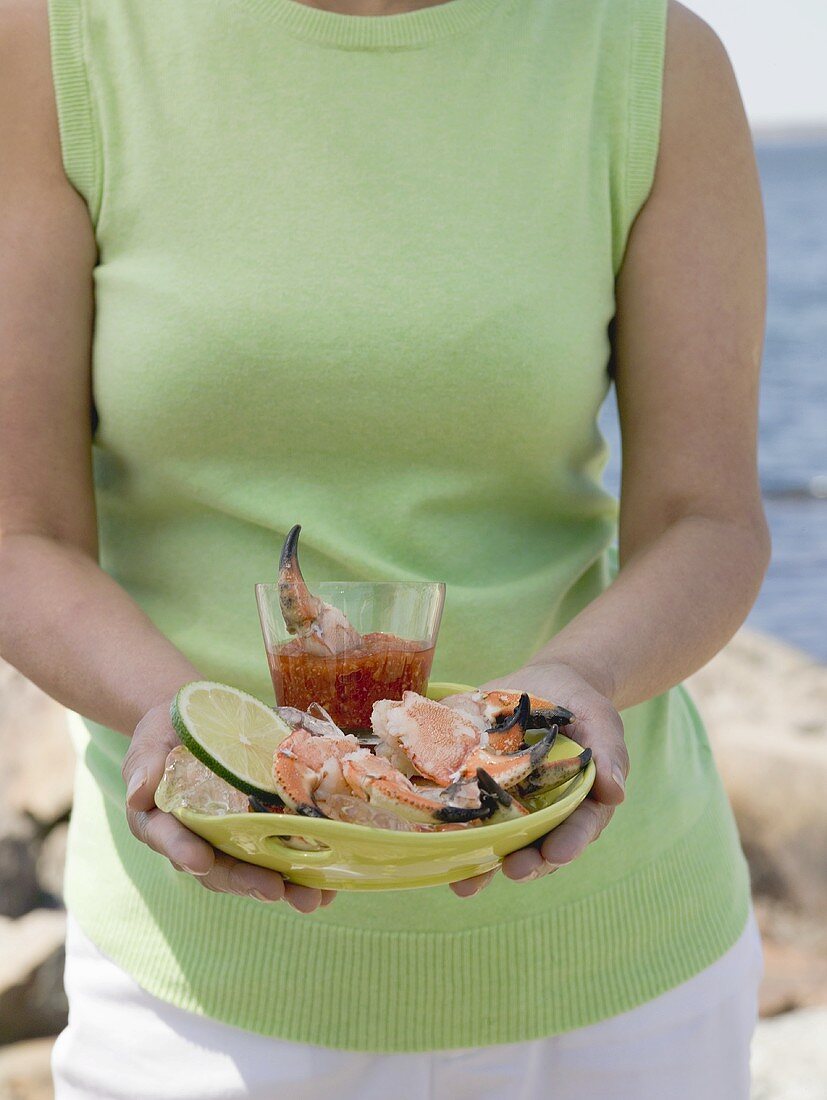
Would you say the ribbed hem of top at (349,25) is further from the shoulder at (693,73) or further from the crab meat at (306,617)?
the crab meat at (306,617)

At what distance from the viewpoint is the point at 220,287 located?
179 cm

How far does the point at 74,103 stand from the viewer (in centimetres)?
180

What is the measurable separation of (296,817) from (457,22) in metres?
1.22

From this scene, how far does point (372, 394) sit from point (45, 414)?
42 cm

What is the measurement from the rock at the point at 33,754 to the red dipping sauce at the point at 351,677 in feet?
9.68

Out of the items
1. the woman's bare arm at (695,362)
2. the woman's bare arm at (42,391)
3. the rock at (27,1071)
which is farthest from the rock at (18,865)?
the woman's bare arm at (695,362)

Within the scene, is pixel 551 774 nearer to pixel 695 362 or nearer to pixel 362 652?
pixel 362 652

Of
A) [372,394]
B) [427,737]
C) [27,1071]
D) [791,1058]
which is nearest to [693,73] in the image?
[372,394]

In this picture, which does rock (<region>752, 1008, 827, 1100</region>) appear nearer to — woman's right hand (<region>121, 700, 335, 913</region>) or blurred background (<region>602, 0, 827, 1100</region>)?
blurred background (<region>602, 0, 827, 1100</region>)

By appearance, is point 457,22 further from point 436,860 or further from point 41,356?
point 436,860

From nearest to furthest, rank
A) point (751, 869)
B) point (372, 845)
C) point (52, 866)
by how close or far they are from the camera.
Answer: point (372, 845)
point (52, 866)
point (751, 869)

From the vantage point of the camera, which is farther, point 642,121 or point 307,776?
point 642,121

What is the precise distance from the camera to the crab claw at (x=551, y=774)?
1351 millimetres

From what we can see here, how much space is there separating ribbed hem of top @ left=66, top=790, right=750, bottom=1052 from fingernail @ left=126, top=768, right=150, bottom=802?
1.49 ft
